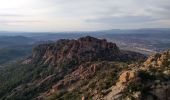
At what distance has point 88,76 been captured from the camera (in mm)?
99562

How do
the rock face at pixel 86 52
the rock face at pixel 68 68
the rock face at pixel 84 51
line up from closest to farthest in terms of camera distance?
the rock face at pixel 68 68 → the rock face at pixel 86 52 → the rock face at pixel 84 51

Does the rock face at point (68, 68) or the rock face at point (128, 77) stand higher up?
the rock face at point (128, 77)

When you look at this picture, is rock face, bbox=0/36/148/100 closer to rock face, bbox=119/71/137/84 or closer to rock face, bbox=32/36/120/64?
rock face, bbox=32/36/120/64

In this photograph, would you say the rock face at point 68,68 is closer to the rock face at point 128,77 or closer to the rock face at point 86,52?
the rock face at point 86,52

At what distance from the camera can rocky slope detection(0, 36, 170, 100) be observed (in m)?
50.7

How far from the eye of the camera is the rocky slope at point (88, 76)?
50.7 m

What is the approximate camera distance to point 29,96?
111000 millimetres

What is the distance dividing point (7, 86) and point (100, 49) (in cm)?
4081

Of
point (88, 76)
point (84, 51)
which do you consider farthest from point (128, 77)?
point (84, 51)

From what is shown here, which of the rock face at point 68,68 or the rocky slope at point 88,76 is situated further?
the rock face at point 68,68

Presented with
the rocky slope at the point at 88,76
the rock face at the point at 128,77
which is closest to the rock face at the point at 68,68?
the rocky slope at the point at 88,76

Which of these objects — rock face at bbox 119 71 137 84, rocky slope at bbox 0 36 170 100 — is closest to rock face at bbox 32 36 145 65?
rocky slope at bbox 0 36 170 100

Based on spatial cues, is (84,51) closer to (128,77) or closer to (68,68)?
(68,68)

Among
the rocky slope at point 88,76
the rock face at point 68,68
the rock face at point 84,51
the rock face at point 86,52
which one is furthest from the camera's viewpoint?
the rock face at point 84,51
